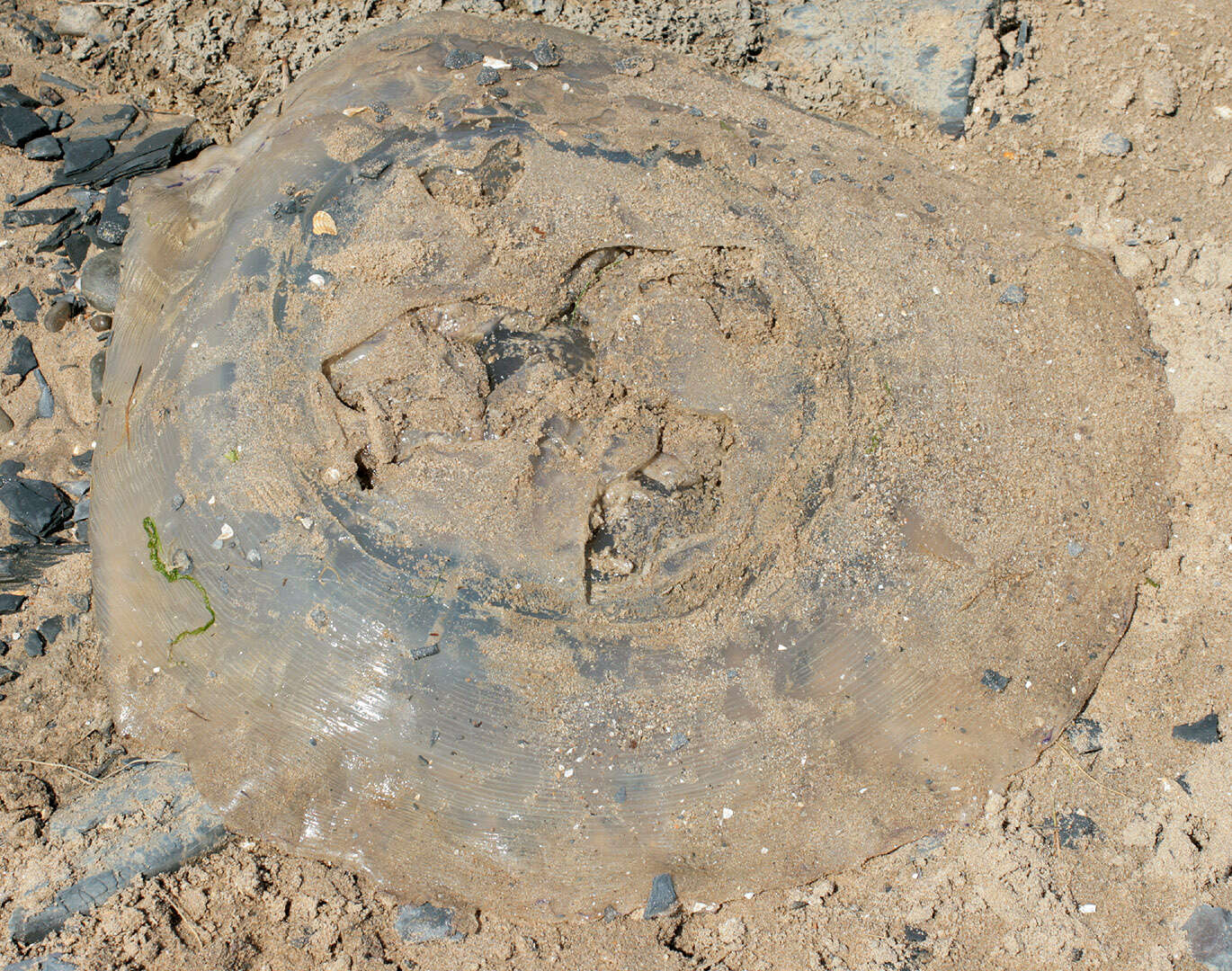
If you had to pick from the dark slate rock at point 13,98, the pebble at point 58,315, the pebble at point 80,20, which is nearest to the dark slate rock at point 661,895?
the pebble at point 58,315

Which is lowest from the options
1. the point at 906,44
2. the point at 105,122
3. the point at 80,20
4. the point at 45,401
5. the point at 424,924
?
the point at 424,924

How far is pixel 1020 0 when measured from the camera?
3779 mm

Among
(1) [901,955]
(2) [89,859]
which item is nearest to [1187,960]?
(1) [901,955]

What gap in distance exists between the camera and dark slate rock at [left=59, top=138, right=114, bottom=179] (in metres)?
4.07

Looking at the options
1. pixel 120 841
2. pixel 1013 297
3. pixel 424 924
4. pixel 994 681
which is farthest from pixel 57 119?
pixel 994 681

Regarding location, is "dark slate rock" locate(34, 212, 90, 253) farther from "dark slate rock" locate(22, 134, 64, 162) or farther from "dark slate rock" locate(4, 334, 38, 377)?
"dark slate rock" locate(4, 334, 38, 377)

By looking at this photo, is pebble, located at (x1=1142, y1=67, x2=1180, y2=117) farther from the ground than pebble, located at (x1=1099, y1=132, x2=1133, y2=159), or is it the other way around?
pebble, located at (x1=1142, y1=67, x2=1180, y2=117)

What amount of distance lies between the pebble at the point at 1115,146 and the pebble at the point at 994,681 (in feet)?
7.32

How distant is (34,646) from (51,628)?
76 millimetres

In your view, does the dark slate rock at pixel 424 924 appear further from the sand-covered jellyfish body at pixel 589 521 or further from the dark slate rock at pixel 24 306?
the dark slate rock at pixel 24 306

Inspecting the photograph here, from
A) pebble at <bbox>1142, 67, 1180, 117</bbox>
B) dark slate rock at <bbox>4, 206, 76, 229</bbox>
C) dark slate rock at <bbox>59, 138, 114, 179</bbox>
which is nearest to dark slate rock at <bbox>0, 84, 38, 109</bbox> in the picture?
dark slate rock at <bbox>59, 138, 114, 179</bbox>

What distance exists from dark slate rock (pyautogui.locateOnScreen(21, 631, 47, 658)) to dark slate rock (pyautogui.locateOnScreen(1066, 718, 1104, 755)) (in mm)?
3516

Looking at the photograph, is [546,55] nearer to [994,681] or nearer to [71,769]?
[994,681]

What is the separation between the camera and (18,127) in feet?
13.5
